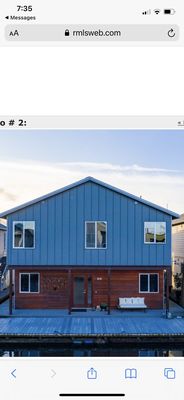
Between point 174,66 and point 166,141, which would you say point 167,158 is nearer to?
point 166,141

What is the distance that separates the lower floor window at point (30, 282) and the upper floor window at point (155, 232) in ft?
17.9

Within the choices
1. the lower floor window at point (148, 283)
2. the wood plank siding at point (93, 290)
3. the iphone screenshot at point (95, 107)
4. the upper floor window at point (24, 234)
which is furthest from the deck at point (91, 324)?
the iphone screenshot at point (95, 107)

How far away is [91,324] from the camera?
43.2 feet

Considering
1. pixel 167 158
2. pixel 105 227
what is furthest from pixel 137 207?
pixel 167 158

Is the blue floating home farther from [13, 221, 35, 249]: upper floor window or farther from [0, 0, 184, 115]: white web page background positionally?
[0, 0, 184, 115]: white web page background

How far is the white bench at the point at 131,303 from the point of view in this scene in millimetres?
15617

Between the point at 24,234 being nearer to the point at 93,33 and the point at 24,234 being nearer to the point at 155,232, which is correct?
the point at 155,232

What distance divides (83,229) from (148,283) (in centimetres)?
423

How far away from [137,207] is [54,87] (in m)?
12.8

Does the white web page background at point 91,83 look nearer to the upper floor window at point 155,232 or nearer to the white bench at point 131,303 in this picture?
the upper floor window at point 155,232

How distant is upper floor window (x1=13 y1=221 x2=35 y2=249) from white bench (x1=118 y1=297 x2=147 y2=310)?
480 centimetres

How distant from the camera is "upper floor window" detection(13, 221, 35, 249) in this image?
15.5 m
